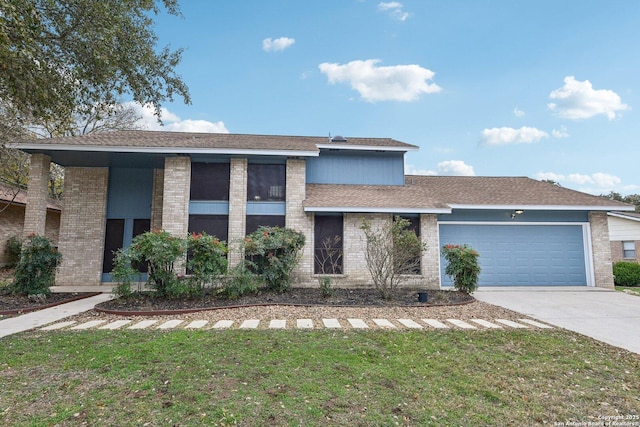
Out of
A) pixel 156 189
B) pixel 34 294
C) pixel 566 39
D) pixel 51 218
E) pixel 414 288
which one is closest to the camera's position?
pixel 34 294

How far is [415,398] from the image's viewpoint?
3.13 metres

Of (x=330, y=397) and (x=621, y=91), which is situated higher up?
(x=621, y=91)

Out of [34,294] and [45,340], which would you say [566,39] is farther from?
[34,294]

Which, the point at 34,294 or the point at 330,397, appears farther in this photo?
the point at 34,294

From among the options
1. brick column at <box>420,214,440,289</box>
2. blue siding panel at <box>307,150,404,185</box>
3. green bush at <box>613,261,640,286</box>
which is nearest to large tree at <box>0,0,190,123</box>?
blue siding panel at <box>307,150,404,185</box>

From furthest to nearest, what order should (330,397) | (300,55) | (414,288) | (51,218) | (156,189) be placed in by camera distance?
(51,218) → (300,55) → (156,189) → (414,288) → (330,397)

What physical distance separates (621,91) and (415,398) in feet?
53.0

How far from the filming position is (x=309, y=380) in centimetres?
348

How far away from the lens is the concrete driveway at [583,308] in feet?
18.9

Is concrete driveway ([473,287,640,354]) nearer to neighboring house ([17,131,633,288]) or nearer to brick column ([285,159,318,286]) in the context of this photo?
neighboring house ([17,131,633,288])

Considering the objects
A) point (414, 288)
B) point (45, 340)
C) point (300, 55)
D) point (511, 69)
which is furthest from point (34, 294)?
point (511, 69)

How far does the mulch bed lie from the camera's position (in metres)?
7.62

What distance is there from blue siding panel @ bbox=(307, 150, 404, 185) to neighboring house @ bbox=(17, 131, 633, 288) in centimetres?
4

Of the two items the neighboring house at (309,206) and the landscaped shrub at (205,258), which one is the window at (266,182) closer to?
the neighboring house at (309,206)
